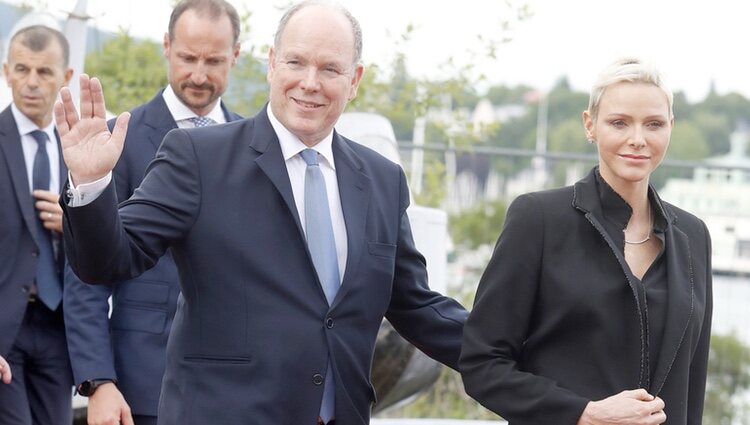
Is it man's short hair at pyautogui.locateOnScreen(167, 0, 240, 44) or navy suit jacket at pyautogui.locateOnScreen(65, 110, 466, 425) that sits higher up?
man's short hair at pyautogui.locateOnScreen(167, 0, 240, 44)

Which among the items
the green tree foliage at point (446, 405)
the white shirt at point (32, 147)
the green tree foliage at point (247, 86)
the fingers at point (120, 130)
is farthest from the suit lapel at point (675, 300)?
the green tree foliage at point (446, 405)

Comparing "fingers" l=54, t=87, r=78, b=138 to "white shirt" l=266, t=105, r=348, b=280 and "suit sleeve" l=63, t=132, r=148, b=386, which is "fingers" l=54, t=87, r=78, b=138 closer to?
"white shirt" l=266, t=105, r=348, b=280

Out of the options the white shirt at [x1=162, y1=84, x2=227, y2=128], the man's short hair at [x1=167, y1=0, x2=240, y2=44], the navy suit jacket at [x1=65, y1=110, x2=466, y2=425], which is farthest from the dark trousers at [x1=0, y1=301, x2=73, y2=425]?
the navy suit jacket at [x1=65, y1=110, x2=466, y2=425]

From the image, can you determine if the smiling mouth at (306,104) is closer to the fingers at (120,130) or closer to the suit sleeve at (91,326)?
the fingers at (120,130)

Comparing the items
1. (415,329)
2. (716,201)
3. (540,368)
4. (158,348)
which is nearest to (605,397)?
(540,368)

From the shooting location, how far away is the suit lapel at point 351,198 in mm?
3373

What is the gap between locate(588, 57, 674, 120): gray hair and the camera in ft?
11.0

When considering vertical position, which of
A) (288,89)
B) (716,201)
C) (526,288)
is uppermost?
(288,89)

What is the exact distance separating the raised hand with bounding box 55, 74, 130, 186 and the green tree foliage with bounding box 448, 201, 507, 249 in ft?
24.9

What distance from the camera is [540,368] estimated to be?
10.9 ft

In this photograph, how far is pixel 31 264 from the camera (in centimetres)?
490

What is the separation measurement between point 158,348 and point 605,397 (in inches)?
63.0

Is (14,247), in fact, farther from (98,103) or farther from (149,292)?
(98,103)

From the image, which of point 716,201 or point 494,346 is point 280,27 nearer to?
point 494,346
